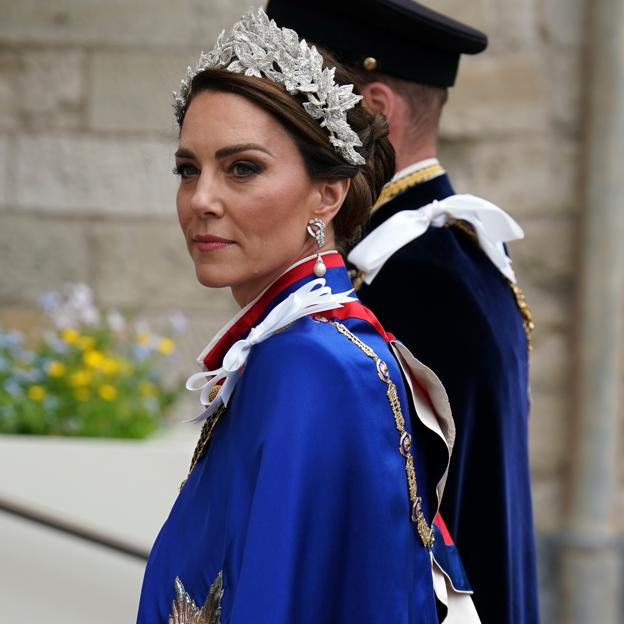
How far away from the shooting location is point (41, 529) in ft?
12.8

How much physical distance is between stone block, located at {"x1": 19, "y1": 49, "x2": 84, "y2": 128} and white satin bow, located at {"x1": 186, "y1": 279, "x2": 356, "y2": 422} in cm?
328

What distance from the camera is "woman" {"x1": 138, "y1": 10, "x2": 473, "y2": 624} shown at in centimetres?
157

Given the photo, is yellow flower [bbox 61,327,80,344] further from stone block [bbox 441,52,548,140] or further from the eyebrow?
the eyebrow

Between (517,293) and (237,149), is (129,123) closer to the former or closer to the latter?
(517,293)

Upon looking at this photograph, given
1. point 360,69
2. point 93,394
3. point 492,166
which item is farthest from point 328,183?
point 492,166

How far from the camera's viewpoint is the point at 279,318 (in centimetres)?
163

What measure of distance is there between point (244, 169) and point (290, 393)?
0.32 meters

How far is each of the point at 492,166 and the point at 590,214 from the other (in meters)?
0.42

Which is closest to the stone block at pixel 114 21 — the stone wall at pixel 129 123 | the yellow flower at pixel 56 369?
the stone wall at pixel 129 123

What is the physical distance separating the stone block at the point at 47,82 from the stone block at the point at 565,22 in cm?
180

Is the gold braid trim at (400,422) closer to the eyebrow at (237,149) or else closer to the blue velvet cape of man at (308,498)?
the blue velvet cape of man at (308,498)

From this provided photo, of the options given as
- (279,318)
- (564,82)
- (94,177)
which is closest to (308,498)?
(279,318)

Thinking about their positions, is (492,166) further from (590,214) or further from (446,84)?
(446,84)

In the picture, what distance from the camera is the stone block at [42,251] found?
15.7 feet
